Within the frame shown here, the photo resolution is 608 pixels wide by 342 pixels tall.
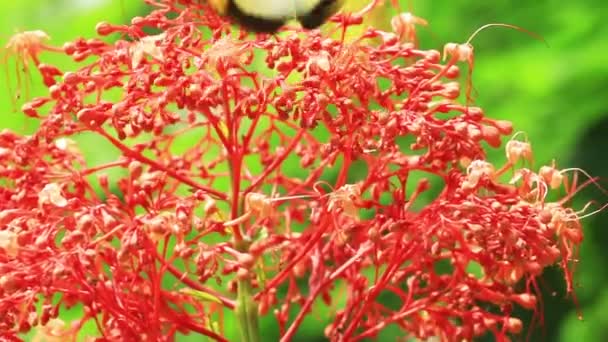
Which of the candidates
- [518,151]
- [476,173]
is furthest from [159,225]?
[518,151]

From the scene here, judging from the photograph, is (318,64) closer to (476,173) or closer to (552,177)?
(476,173)

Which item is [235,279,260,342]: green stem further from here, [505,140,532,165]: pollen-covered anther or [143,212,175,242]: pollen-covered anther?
[505,140,532,165]: pollen-covered anther

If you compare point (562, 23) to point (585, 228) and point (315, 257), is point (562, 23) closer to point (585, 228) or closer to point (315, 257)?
point (585, 228)

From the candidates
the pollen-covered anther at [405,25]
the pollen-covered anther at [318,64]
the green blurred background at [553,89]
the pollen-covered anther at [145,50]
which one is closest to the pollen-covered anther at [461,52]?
the pollen-covered anther at [405,25]

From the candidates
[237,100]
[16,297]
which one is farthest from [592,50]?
[16,297]

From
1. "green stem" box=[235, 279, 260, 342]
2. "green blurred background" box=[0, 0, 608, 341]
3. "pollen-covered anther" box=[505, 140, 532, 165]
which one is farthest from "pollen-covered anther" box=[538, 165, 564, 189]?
"green blurred background" box=[0, 0, 608, 341]

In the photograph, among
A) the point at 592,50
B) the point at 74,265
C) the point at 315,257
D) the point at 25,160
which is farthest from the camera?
the point at 592,50
